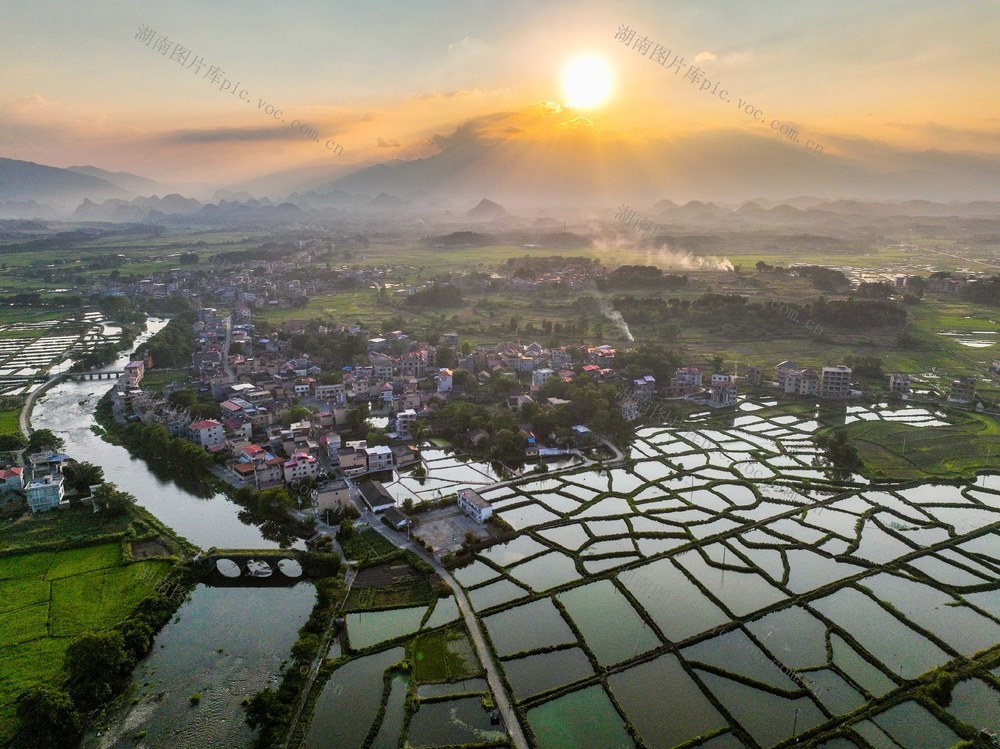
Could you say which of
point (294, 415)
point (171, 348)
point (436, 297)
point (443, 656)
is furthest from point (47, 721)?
point (436, 297)

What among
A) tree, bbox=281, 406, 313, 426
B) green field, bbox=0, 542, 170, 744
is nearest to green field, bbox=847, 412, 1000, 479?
tree, bbox=281, 406, 313, 426

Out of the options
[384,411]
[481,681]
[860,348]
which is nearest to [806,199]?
[860,348]

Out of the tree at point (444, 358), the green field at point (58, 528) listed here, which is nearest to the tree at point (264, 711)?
the green field at point (58, 528)

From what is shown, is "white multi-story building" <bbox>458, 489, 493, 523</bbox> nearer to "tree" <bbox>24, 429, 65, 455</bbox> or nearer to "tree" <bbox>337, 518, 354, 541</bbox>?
"tree" <bbox>337, 518, 354, 541</bbox>

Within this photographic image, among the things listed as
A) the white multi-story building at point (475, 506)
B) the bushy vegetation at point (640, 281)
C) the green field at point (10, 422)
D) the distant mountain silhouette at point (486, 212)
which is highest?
the distant mountain silhouette at point (486, 212)

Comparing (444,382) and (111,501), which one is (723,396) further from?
(111,501)

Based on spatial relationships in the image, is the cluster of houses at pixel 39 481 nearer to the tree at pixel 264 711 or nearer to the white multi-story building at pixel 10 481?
the white multi-story building at pixel 10 481
